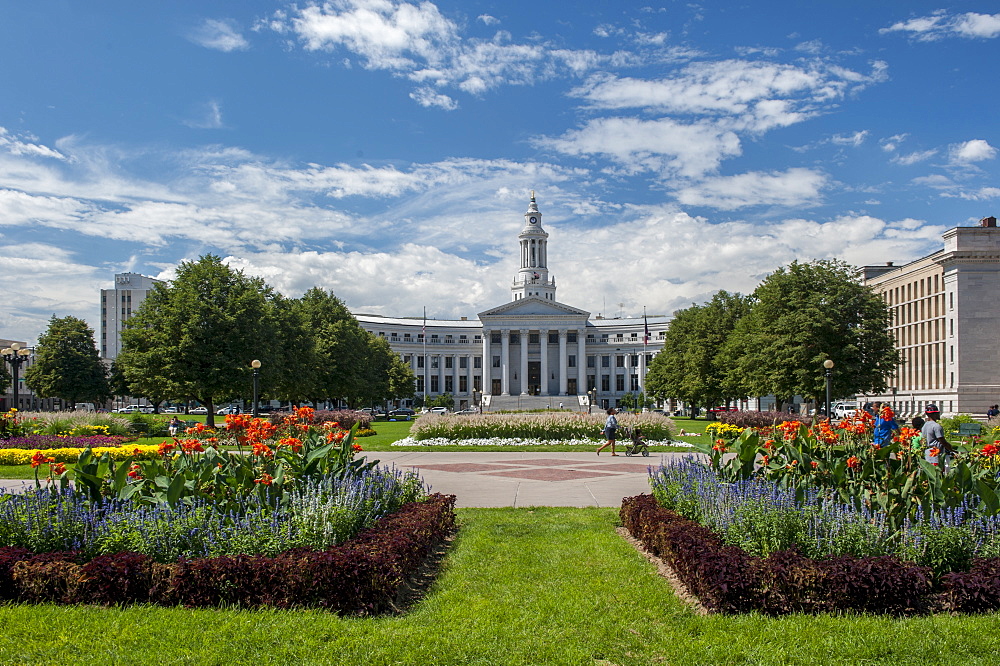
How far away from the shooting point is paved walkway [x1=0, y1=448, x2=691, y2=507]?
16.4m

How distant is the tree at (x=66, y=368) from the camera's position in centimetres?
7769

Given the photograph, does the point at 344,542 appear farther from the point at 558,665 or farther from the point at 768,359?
the point at 768,359

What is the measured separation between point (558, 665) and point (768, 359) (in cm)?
4421

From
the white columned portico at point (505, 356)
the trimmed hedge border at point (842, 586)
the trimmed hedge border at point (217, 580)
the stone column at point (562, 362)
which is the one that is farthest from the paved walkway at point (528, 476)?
the stone column at point (562, 362)

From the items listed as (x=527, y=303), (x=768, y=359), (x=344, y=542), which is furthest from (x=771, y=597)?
(x=527, y=303)

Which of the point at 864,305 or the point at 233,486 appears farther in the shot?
the point at 864,305

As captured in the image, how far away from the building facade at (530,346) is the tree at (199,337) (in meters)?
71.3

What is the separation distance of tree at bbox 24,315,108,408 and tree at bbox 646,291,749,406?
194ft

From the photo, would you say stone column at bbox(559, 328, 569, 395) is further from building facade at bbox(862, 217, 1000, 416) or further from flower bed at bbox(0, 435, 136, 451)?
flower bed at bbox(0, 435, 136, 451)

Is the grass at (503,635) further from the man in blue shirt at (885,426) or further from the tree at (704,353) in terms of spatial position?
the tree at (704,353)

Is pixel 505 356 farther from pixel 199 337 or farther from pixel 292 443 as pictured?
pixel 292 443

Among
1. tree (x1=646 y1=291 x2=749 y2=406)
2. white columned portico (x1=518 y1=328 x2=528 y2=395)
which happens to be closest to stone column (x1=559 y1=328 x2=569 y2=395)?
white columned portico (x1=518 y1=328 x2=528 y2=395)

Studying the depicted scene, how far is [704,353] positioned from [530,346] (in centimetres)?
6328

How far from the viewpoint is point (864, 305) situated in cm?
4578
